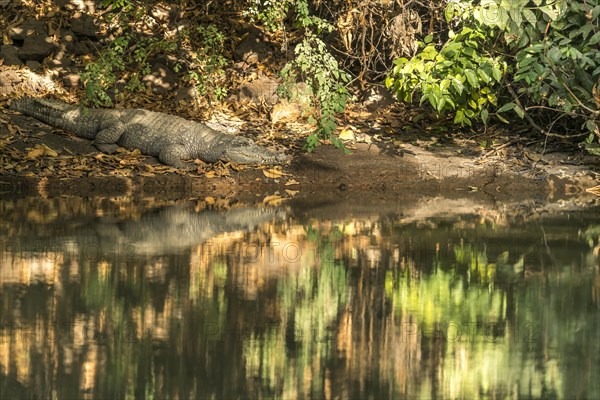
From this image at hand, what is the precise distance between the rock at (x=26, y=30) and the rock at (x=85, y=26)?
38 centimetres

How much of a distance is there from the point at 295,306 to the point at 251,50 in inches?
317

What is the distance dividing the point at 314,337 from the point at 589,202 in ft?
17.5

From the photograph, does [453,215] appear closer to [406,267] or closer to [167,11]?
[406,267]

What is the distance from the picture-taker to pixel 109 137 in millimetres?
11359

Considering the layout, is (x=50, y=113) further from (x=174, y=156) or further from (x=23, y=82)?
(x=174, y=156)

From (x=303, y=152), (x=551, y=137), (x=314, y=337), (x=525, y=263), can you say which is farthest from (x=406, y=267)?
(x=551, y=137)

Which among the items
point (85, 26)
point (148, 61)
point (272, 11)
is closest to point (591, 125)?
point (272, 11)

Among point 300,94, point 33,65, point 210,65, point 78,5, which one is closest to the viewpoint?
point 300,94

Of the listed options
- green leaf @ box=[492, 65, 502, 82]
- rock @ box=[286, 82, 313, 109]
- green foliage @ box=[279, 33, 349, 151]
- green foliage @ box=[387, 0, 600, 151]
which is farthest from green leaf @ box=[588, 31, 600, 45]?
rock @ box=[286, 82, 313, 109]

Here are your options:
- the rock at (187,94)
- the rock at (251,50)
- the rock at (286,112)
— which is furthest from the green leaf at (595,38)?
the rock at (187,94)

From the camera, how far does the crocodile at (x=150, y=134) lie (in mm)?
11055

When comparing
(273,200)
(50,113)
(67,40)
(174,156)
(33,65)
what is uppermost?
(67,40)

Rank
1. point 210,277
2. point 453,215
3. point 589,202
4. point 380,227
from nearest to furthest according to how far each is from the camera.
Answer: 1. point 210,277
2. point 380,227
3. point 453,215
4. point 589,202

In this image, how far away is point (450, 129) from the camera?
38.6ft
